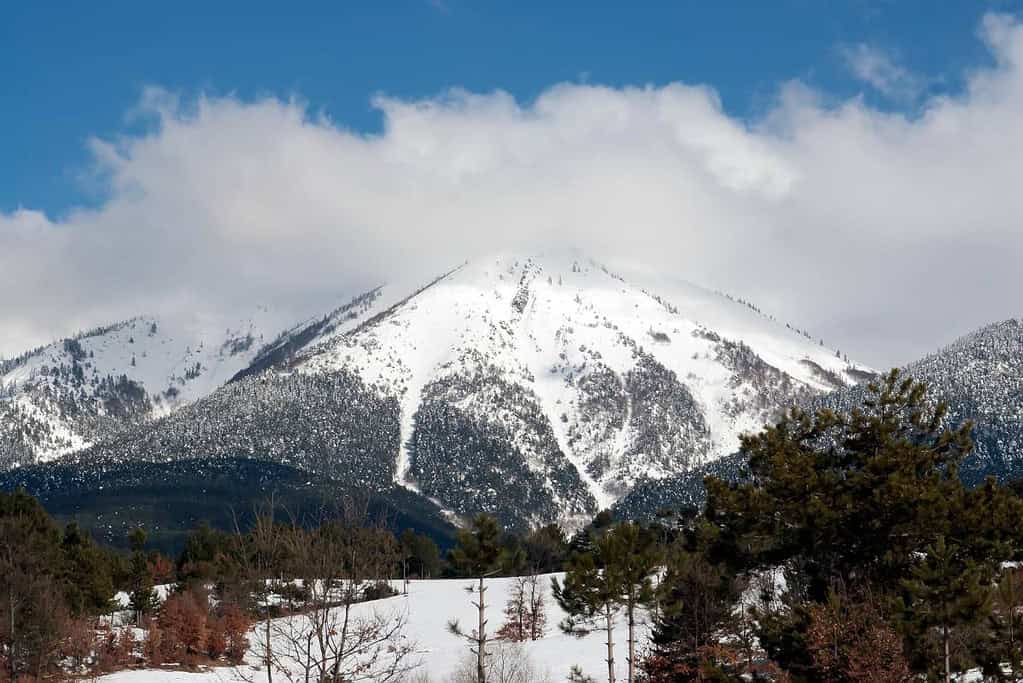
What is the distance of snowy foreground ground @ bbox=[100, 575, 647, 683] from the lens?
66.6 m

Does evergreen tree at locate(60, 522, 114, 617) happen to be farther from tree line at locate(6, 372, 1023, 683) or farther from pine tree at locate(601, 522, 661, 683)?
pine tree at locate(601, 522, 661, 683)

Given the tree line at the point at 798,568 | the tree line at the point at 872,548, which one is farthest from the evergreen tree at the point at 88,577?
the tree line at the point at 872,548

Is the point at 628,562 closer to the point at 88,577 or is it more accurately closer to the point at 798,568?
the point at 798,568

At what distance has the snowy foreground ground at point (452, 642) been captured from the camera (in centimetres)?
6656

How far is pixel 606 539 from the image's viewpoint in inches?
2061

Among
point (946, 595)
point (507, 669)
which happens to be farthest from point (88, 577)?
point (946, 595)

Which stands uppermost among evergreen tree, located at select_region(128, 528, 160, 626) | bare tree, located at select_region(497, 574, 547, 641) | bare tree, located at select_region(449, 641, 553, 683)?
evergreen tree, located at select_region(128, 528, 160, 626)

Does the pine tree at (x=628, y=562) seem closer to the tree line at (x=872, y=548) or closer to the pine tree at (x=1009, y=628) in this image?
the tree line at (x=872, y=548)

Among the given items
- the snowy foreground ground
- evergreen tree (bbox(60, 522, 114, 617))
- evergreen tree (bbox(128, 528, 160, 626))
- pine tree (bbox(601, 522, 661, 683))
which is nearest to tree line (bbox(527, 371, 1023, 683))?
pine tree (bbox(601, 522, 661, 683))

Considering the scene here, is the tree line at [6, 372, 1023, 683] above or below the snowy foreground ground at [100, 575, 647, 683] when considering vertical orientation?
above

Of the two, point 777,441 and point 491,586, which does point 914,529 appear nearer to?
point 777,441

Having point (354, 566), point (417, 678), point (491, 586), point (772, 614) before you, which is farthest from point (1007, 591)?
point (491, 586)

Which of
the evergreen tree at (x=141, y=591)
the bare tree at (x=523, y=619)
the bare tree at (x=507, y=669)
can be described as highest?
the evergreen tree at (x=141, y=591)

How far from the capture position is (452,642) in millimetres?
87688
